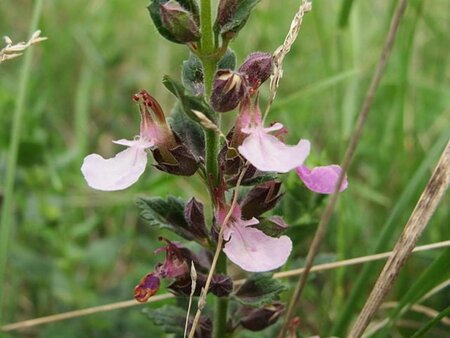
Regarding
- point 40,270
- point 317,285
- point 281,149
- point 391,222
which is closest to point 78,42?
point 40,270

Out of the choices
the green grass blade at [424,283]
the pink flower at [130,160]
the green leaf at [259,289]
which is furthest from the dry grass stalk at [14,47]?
the green grass blade at [424,283]

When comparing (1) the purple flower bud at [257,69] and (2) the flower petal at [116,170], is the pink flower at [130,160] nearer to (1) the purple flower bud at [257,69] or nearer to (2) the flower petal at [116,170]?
(2) the flower petal at [116,170]

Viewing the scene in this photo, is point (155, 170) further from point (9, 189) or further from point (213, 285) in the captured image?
point (213, 285)

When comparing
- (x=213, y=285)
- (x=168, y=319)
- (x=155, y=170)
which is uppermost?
(x=213, y=285)

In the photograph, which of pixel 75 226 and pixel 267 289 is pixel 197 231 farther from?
pixel 75 226

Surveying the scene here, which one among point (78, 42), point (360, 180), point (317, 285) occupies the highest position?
point (78, 42)

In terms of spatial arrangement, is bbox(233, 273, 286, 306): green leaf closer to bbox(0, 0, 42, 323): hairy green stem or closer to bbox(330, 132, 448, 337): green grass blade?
bbox(330, 132, 448, 337): green grass blade

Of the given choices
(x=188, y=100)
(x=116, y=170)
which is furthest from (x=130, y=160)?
(x=188, y=100)
